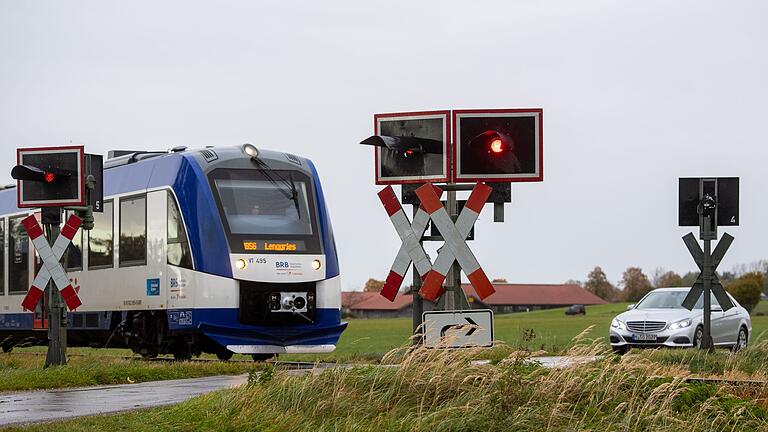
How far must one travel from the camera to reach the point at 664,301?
2762cm

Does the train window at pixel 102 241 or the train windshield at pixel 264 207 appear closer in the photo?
the train windshield at pixel 264 207

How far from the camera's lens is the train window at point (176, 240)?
837 inches

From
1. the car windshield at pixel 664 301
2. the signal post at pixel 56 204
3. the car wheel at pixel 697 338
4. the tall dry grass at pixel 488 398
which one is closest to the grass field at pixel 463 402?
the tall dry grass at pixel 488 398

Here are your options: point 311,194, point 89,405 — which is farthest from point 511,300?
point 89,405

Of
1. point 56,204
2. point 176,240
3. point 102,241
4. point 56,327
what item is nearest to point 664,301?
point 176,240

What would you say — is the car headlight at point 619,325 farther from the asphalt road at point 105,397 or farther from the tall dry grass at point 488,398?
the tall dry grass at point 488,398

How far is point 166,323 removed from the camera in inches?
863

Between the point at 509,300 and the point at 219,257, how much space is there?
132m

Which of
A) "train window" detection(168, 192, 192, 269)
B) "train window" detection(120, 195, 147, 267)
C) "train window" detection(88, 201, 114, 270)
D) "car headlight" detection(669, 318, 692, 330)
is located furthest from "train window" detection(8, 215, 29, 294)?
"car headlight" detection(669, 318, 692, 330)

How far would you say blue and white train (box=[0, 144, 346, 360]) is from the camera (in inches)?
832

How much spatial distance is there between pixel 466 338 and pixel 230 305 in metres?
9.76

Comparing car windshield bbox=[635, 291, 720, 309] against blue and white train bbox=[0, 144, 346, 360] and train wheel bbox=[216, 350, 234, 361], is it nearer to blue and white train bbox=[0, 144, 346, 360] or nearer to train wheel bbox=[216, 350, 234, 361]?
blue and white train bbox=[0, 144, 346, 360]

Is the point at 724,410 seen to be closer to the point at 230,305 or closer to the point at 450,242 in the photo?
the point at 450,242

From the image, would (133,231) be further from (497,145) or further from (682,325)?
(497,145)
